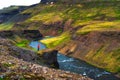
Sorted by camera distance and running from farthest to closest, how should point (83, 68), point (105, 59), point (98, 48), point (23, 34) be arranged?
point (23, 34)
point (98, 48)
point (105, 59)
point (83, 68)

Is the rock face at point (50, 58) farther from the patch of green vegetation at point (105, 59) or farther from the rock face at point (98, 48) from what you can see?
the rock face at point (98, 48)

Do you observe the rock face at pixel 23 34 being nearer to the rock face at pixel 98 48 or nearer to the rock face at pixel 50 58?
the rock face at pixel 98 48

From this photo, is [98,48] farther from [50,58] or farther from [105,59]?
[50,58]

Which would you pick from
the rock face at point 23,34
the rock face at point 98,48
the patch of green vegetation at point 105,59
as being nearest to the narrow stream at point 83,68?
the patch of green vegetation at point 105,59

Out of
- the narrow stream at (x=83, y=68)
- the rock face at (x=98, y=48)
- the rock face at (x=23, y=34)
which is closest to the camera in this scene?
the narrow stream at (x=83, y=68)

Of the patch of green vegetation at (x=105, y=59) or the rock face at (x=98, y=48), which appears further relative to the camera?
the rock face at (x=98, y=48)

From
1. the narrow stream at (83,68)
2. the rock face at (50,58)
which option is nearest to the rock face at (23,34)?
the narrow stream at (83,68)

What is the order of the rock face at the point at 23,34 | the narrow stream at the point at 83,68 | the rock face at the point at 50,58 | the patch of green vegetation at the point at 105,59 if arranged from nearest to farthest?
the narrow stream at the point at 83,68
the rock face at the point at 50,58
the patch of green vegetation at the point at 105,59
the rock face at the point at 23,34

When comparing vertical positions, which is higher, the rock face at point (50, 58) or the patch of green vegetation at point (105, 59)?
the rock face at point (50, 58)

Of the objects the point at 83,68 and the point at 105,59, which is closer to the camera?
the point at 83,68

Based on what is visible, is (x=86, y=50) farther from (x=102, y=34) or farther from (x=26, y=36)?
(x=26, y=36)

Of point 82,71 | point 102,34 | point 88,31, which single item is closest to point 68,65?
point 82,71

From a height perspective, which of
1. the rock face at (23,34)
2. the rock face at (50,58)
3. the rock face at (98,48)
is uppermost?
the rock face at (50,58)

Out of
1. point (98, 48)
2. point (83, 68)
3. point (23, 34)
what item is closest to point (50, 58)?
point (83, 68)
